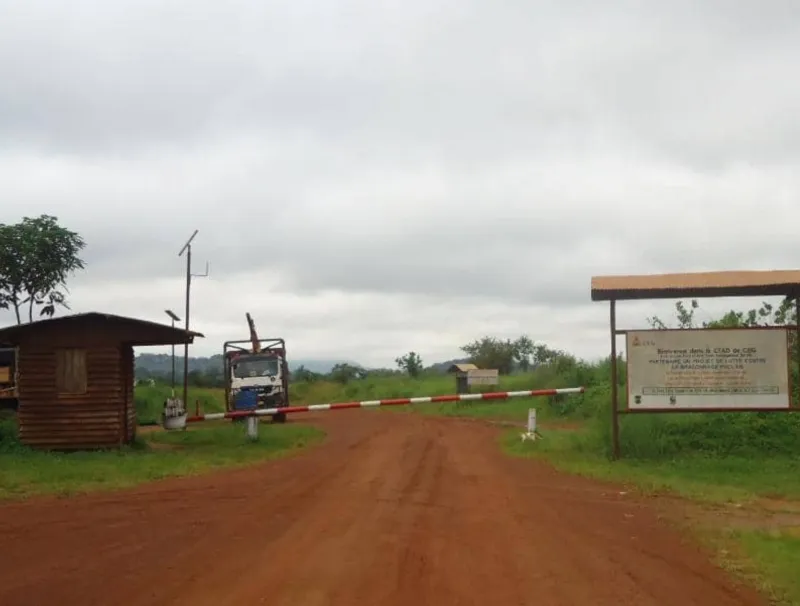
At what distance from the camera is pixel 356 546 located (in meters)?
9.41

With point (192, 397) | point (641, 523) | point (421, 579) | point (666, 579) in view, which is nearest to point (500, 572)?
point (421, 579)

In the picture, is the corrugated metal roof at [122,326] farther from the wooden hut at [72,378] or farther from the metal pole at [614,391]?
the metal pole at [614,391]

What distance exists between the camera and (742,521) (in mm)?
11422

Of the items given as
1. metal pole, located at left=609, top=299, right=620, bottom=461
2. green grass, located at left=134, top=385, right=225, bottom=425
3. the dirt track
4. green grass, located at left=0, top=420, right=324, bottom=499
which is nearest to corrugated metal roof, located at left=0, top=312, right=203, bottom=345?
green grass, located at left=0, top=420, right=324, bottom=499

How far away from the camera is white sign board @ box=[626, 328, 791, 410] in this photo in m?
18.0

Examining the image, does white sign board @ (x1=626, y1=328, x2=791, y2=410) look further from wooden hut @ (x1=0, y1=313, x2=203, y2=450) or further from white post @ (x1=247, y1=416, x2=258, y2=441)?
wooden hut @ (x1=0, y1=313, x2=203, y2=450)

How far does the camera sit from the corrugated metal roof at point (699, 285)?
17.1 m

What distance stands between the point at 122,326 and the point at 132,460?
3.82 m

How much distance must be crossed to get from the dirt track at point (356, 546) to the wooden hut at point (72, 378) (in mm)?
6208

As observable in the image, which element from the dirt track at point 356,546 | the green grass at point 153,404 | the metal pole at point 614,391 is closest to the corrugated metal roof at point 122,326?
the dirt track at point 356,546

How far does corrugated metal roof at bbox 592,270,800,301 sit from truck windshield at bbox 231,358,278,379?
60.0ft

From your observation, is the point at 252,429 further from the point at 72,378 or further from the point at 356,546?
the point at 356,546

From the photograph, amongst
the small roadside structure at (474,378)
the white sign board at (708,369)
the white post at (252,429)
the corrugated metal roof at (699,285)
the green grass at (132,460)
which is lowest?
the green grass at (132,460)

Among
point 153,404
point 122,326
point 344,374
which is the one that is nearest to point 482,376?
point 153,404
